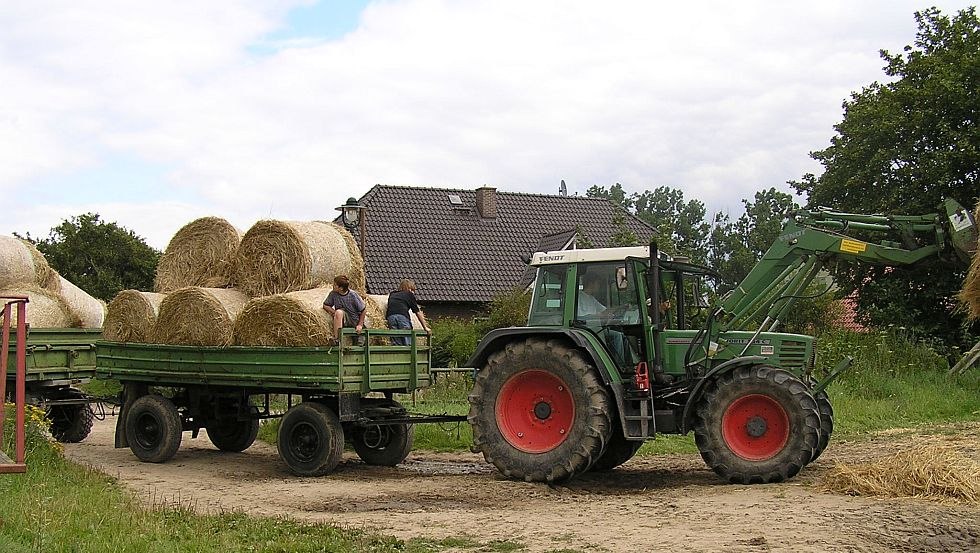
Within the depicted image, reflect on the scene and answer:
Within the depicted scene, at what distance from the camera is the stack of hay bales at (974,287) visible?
10.9 meters

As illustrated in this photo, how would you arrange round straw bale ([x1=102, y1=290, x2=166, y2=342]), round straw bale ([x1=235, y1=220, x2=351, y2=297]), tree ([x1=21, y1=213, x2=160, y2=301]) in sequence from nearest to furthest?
round straw bale ([x1=235, y1=220, x2=351, y2=297]) → round straw bale ([x1=102, y1=290, x2=166, y2=342]) → tree ([x1=21, y1=213, x2=160, y2=301])

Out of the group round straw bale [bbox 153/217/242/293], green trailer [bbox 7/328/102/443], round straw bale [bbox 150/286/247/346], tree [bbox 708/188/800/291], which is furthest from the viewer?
tree [bbox 708/188/800/291]

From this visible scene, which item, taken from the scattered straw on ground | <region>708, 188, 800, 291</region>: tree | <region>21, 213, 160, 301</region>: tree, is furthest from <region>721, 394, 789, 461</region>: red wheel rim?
<region>708, 188, 800, 291</region>: tree

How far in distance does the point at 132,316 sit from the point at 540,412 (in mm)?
5180

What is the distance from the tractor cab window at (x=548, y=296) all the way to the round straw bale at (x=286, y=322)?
2.06 m

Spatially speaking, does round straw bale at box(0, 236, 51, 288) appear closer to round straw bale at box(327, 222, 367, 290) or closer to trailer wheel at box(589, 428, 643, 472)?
round straw bale at box(327, 222, 367, 290)

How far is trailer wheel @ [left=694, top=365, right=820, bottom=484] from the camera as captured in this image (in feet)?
31.9

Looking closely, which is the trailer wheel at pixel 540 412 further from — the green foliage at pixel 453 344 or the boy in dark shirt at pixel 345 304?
the green foliage at pixel 453 344

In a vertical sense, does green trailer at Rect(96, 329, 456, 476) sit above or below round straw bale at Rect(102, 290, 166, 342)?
below

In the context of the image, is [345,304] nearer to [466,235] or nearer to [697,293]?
[697,293]

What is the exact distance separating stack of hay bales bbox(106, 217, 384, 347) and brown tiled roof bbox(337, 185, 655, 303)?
1395 centimetres

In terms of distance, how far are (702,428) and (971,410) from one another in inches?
292

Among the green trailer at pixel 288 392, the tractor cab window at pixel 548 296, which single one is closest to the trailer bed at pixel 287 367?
the green trailer at pixel 288 392

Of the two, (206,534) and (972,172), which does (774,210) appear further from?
(206,534)
